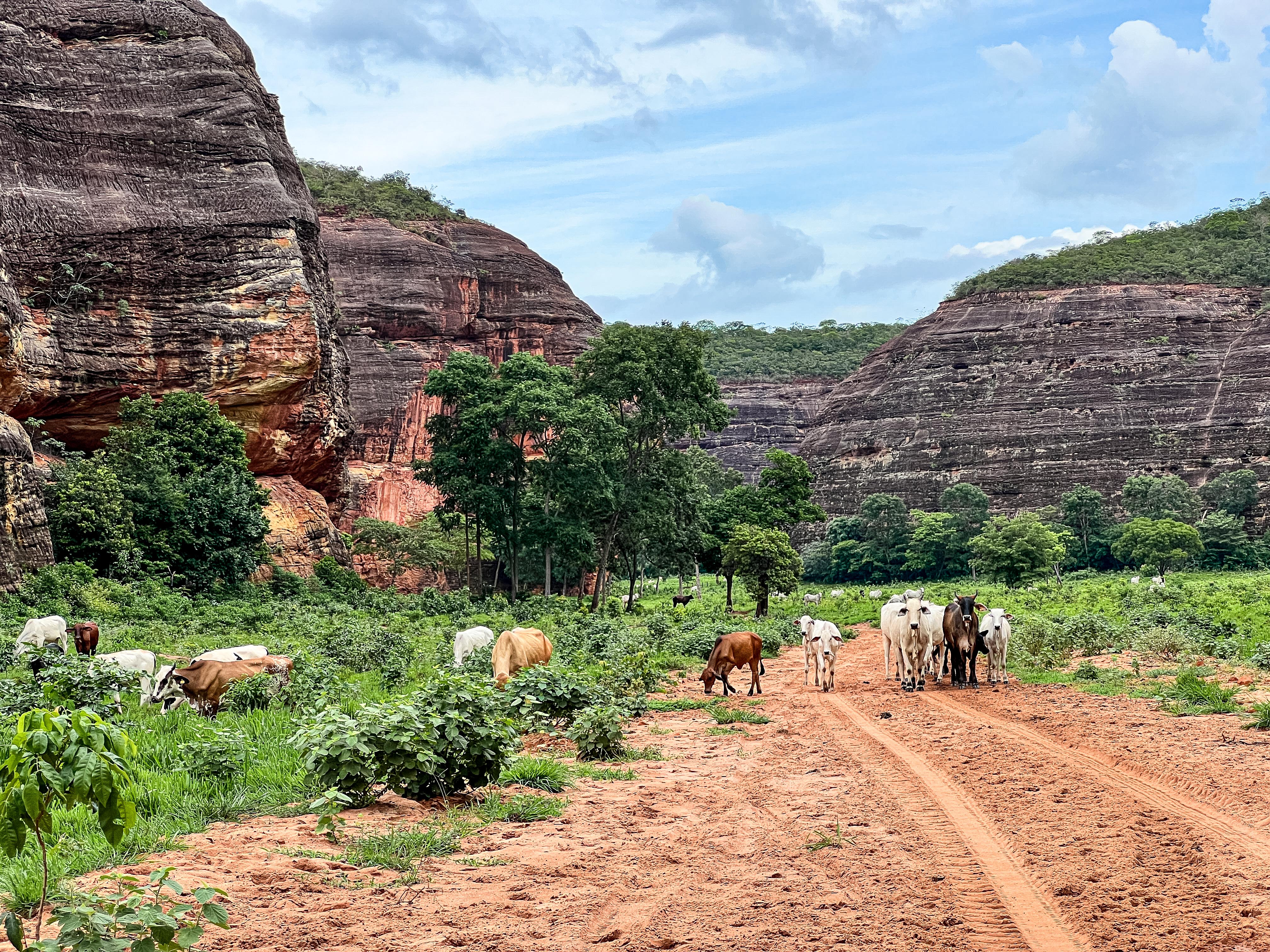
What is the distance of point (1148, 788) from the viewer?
8.00m

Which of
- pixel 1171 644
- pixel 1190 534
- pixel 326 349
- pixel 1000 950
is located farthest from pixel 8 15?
pixel 1190 534

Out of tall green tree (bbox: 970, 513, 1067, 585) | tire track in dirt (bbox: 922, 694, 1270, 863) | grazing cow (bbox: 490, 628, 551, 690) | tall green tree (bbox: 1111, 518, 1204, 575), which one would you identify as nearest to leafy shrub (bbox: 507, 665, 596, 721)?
grazing cow (bbox: 490, 628, 551, 690)

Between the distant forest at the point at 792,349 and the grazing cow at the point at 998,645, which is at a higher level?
the distant forest at the point at 792,349

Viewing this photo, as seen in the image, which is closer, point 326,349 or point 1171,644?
point 1171,644

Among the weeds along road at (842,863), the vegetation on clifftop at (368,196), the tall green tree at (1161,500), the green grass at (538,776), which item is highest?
the vegetation on clifftop at (368,196)

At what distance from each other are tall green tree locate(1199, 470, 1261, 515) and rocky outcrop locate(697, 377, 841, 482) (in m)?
48.0

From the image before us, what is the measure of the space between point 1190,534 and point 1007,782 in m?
55.0

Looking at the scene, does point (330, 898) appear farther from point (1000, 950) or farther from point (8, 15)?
point (8, 15)

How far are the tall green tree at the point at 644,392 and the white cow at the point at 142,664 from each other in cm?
2176

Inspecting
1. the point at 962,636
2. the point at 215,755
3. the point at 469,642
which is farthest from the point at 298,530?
the point at 215,755

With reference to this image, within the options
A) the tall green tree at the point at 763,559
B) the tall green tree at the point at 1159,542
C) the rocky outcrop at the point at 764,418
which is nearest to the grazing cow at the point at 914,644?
the tall green tree at the point at 763,559

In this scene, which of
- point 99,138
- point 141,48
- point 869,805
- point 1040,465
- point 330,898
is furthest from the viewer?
point 1040,465

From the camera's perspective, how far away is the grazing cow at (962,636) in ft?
50.2

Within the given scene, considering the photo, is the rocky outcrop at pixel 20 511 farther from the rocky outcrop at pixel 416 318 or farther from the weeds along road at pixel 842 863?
the rocky outcrop at pixel 416 318
